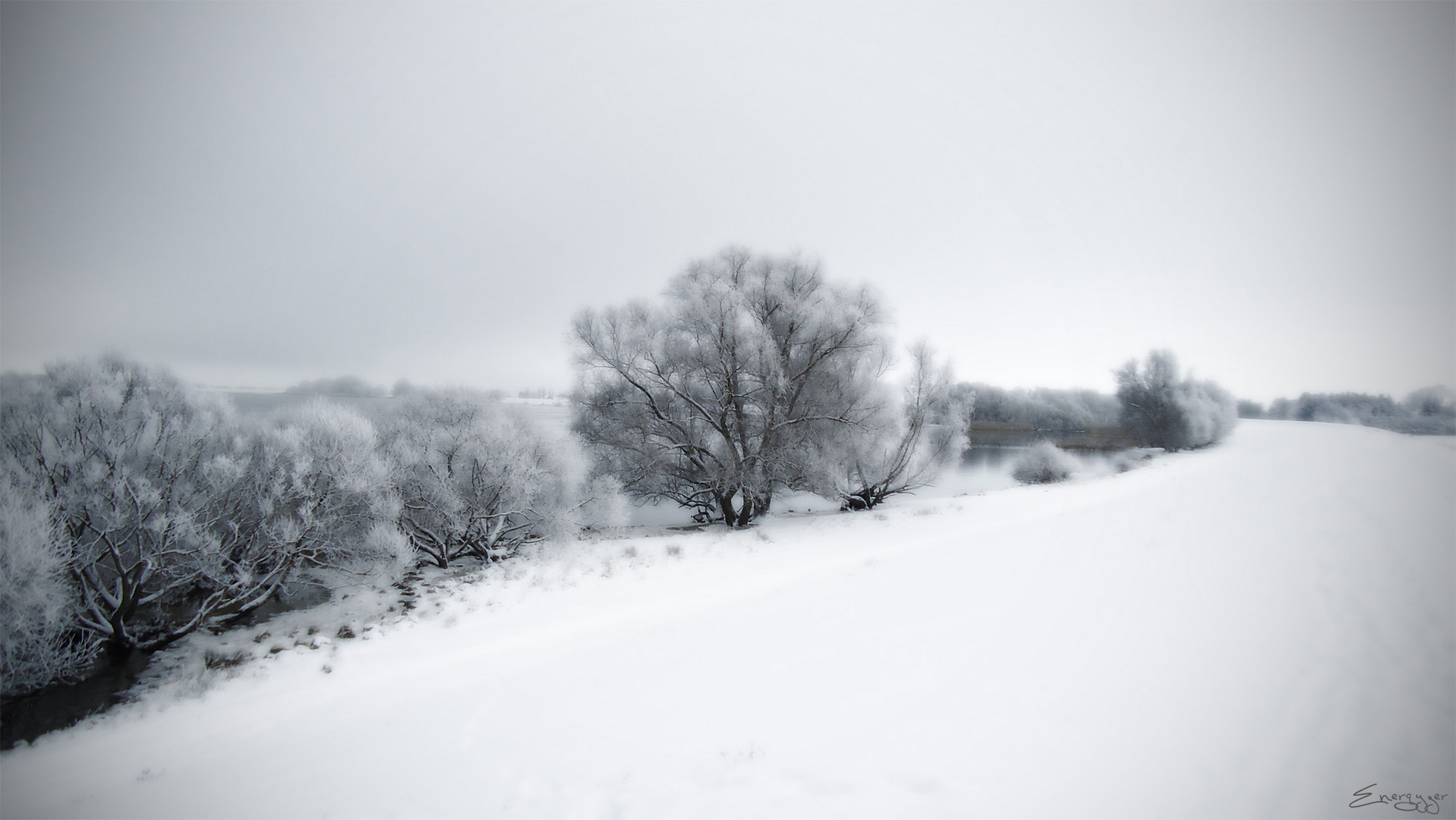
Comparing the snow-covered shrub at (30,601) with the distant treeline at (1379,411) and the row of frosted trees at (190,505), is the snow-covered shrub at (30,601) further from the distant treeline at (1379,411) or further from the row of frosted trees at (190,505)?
the distant treeline at (1379,411)

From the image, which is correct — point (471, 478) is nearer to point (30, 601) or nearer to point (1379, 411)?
point (30, 601)

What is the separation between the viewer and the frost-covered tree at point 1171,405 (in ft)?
110

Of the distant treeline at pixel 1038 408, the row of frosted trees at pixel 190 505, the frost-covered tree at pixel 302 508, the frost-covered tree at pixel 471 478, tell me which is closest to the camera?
the row of frosted trees at pixel 190 505

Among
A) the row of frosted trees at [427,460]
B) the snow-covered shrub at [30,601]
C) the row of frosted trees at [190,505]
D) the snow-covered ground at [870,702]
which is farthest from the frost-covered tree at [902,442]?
the snow-covered shrub at [30,601]

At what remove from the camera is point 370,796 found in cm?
342

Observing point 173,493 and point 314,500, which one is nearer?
point 173,493

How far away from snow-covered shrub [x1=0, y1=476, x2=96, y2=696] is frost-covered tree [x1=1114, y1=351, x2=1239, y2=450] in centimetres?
4920

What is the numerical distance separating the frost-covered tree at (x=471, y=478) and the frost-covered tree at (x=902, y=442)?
8148mm

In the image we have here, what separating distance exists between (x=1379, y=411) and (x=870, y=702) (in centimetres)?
4209

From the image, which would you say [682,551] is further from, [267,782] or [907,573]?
[267,782]

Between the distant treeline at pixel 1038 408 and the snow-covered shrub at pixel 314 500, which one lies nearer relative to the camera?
the snow-covered shrub at pixel 314 500
